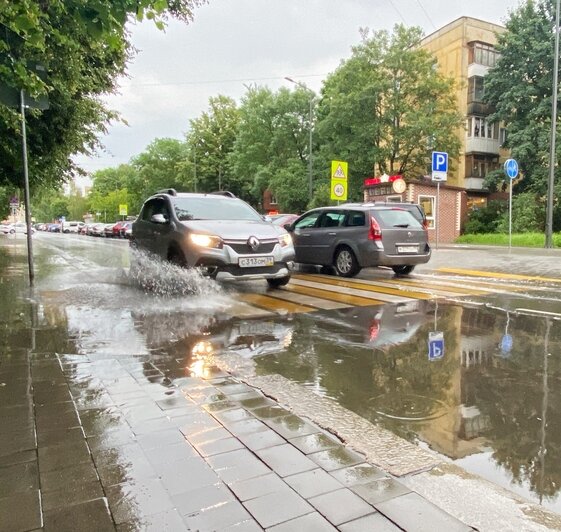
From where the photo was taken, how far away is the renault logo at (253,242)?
808 cm

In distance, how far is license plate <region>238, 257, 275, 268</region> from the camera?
793cm

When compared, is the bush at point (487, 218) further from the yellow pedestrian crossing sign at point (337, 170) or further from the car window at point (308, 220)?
the car window at point (308, 220)

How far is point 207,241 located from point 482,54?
38310 mm

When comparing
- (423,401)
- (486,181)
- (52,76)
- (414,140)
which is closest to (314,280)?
(52,76)

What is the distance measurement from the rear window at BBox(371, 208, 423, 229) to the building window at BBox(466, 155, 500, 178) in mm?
30123

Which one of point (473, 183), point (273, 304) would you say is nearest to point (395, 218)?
point (273, 304)

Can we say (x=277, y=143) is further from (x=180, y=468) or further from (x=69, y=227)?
(x=69, y=227)

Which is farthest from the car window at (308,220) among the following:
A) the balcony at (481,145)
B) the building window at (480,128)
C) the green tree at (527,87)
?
the building window at (480,128)

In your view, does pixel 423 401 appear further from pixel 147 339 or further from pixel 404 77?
pixel 404 77

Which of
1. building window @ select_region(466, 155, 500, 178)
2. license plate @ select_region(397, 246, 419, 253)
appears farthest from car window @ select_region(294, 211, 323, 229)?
building window @ select_region(466, 155, 500, 178)

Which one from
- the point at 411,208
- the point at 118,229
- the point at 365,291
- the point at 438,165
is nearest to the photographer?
the point at 365,291

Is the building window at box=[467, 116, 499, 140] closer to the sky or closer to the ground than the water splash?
closer to the sky

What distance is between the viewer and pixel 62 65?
891 cm

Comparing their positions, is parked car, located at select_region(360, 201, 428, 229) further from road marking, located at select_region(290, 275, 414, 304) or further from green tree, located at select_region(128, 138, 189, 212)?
green tree, located at select_region(128, 138, 189, 212)
